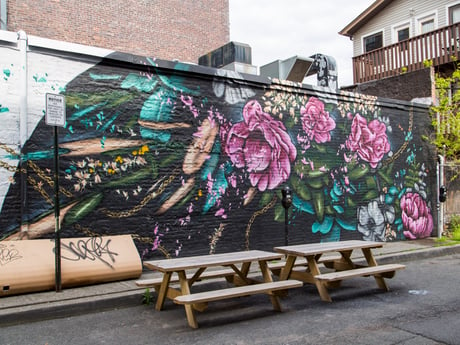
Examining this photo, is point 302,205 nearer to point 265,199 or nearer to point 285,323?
point 265,199

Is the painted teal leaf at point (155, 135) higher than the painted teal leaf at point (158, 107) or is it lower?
lower

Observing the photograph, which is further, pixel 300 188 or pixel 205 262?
pixel 300 188

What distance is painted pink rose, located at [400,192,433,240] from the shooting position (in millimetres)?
11336

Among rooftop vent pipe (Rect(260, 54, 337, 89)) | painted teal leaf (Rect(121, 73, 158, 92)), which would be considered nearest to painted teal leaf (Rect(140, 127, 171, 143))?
painted teal leaf (Rect(121, 73, 158, 92))

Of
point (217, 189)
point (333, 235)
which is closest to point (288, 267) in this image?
point (217, 189)

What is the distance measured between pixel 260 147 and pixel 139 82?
275 centimetres

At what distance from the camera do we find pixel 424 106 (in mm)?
11867

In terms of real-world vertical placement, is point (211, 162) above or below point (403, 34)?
below

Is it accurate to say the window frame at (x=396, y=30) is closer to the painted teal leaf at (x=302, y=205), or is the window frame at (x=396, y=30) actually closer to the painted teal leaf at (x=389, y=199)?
the painted teal leaf at (x=389, y=199)

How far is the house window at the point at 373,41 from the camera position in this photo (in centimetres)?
2139

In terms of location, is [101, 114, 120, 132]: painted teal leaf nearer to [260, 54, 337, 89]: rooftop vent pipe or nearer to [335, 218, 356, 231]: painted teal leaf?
[335, 218, 356, 231]: painted teal leaf

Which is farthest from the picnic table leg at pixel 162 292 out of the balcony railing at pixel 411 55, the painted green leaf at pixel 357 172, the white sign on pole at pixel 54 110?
the balcony railing at pixel 411 55

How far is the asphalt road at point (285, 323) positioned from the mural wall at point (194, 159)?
2.02 meters

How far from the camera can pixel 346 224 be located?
1008cm
